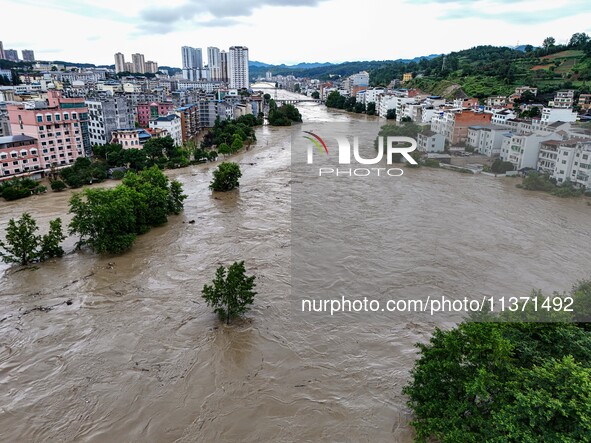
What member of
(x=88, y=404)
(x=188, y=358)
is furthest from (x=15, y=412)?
(x=188, y=358)

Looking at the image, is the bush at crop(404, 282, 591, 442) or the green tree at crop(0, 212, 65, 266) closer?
the bush at crop(404, 282, 591, 442)

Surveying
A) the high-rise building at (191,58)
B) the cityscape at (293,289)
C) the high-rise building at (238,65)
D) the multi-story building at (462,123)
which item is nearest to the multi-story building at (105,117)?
the cityscape at (293,289)

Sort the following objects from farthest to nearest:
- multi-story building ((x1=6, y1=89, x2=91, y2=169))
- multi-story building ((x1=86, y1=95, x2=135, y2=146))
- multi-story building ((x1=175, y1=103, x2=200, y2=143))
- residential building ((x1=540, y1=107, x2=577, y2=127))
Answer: multi-story building ((x1=175, y1=103, x2=200, y2=143)) < residential building ((x1=540, y1=107, x2=577, y2=127)) < multi-story building ((x1=86, y1=95, x2=135, y2=146)) < multi-story building ((x1=6, y1=89, x2=91, y2=169))

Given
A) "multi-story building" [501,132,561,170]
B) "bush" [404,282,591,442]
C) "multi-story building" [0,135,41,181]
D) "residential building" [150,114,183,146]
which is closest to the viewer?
"bush" [404,282,591,442]

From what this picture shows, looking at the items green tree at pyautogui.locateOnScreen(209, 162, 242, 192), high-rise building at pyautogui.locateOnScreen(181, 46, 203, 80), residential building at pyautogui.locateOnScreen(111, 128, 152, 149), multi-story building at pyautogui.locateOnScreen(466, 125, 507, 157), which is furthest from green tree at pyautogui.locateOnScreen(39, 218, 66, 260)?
high-rise building at pyautogui.locateOnScreen(181, 46, 203, 80)

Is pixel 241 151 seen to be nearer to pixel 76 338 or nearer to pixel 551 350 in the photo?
pixel 76 338

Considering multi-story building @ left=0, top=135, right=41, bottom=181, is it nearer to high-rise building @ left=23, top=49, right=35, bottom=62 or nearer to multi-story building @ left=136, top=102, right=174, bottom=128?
multi-story building @ left=136, top=102, right=174, bottom=128
